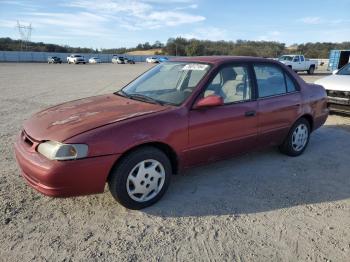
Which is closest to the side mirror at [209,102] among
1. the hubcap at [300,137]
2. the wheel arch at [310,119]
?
the hubcap at [300,137]

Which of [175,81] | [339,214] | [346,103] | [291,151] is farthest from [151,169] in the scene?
[346,103]

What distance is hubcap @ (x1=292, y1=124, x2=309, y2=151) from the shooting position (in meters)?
5.25

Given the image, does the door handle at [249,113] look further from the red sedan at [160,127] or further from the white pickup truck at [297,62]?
the white pickup truck at [297,62]

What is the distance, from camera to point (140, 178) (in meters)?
3.43

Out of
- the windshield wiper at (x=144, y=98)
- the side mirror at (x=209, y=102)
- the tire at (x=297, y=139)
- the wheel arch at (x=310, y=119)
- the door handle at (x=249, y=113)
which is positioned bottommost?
the tire at (x=297, y=139)

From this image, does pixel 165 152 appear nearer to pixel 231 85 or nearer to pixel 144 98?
pixel 144 98

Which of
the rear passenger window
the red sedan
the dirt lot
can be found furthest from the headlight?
the rear passenger window

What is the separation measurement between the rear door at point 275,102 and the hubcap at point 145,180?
1758mm

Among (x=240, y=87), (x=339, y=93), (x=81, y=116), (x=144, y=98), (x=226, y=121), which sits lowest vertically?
(x=339, y=93)

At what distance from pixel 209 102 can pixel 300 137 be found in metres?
2.38

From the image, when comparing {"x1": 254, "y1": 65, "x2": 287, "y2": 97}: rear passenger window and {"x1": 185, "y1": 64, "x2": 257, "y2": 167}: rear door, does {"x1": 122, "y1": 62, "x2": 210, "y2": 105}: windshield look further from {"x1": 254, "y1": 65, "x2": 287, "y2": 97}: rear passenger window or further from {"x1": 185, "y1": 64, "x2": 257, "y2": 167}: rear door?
{"x1": 254, "y1": 65, "x2": 287, "y2": 97}: rear passenger window

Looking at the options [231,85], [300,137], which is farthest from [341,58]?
[231,85]

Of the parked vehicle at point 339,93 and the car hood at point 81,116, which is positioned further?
the parked vehicle at point 339,93

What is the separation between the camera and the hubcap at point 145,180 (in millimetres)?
3410
